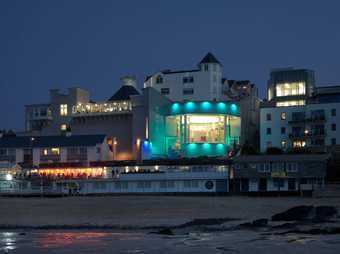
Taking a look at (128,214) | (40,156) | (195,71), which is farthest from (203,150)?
(128,214)

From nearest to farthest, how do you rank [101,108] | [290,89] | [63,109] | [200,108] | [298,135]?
[298,135]
[200,108]
[290,89]
[101,108]
[63,109]

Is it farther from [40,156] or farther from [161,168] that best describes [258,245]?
[40,156]

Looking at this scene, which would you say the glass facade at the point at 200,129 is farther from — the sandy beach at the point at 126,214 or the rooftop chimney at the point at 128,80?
the sandy beach at the point at 126,214

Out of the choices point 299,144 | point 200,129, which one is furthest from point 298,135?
point 200,129

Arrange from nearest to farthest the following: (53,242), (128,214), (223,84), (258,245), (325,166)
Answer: (258,245), (53,242), (128,214), (325,166), (223,84)

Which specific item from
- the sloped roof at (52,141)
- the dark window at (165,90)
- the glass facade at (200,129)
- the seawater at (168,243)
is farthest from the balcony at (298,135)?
the seawater at (168,243)

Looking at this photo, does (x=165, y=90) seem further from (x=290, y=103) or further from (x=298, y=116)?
(x=298, y=116)

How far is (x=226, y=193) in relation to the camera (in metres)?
75.4

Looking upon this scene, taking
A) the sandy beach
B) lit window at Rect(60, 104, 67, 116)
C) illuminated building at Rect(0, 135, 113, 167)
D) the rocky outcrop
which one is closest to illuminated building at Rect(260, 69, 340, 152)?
illuminated building at Rect(0, 135, 113, 167)

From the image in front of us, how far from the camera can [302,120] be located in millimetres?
89875

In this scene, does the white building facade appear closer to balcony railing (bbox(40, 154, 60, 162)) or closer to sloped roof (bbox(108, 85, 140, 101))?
sloped roof (bbox(108, 85, 140, 101))

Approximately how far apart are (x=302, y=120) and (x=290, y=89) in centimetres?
1370

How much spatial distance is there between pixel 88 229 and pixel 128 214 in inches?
353

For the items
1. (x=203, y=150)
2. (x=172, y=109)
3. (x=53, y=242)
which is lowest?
(x=53, y=242)
